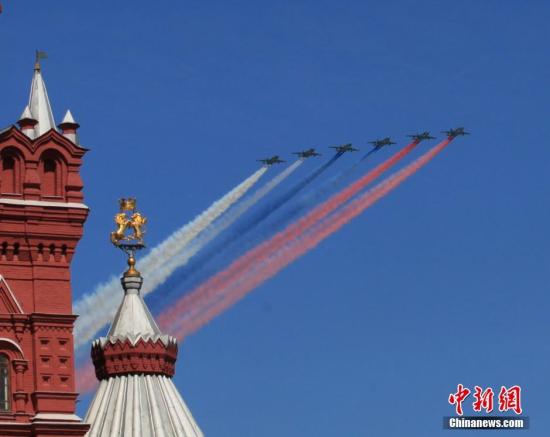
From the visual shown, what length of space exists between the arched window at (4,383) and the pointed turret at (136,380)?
15.9 meters

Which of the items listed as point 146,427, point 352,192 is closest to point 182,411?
point 146,427

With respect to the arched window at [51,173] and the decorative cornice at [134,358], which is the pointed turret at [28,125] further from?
the decorative cornice at [134,358]

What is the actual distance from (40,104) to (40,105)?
8 centimetres

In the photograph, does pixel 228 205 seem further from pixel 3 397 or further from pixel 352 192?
pixel 3 397

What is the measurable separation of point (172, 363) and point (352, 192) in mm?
45056

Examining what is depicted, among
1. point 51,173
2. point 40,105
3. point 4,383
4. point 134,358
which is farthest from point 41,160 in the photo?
point 134,358

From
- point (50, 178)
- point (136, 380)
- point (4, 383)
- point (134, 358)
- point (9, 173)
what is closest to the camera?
point (4, 383)

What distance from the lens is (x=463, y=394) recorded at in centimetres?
14250

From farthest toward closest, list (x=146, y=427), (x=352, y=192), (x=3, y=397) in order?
(x=352, y=192) < (x=146, y=427) < (x=3, y=397)

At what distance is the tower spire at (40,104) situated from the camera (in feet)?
326

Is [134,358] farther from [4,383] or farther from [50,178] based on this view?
[4,383]

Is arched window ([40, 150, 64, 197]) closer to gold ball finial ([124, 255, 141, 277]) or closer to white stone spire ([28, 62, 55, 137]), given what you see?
white stone spire ([28, 62, 55, 137])

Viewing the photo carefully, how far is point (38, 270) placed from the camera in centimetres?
9719

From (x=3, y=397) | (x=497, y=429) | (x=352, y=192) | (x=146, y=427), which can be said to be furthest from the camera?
(x=352, y=192)
